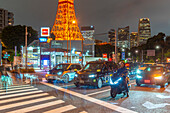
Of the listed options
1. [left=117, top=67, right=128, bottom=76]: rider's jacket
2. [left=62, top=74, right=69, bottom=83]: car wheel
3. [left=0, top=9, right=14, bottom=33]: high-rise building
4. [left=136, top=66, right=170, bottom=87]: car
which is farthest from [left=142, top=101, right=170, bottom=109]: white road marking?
[left=0, top=9, right=14, bottom=33]: high-rise building

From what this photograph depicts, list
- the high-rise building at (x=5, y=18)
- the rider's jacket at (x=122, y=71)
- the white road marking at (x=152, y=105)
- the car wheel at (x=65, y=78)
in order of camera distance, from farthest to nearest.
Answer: the high-rise building at (x=5, y=18), the car wheel at (x=65, y=78), the rider's jacket at (x=122, y=71), the white road marking at (x=152, y=105)

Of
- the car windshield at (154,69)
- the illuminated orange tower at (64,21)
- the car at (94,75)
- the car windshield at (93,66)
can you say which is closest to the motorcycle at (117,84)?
the car at (94,75)

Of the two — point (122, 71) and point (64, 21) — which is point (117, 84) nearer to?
point (122, 71)

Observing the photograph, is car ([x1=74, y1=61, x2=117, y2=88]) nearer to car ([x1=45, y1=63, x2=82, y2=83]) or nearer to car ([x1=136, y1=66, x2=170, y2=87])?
→ car ([x1=136, y1=66, x2=170, y2=87])

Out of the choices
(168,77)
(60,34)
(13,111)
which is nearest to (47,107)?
(13,111)

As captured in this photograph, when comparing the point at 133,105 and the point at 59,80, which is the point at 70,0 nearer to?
the point at 59,80

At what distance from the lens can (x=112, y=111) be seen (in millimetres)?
6242

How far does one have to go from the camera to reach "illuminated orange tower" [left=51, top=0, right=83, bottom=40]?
7538 centimetres

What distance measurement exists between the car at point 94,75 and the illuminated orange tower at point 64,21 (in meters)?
63.6

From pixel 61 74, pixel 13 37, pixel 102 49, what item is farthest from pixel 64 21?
pixel 61 74

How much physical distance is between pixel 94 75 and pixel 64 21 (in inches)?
2679

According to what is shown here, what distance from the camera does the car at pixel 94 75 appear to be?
11.2 meters

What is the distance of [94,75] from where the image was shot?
36.8 feet

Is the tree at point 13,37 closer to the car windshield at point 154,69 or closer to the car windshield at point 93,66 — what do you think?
the car windshield at point 93,66
